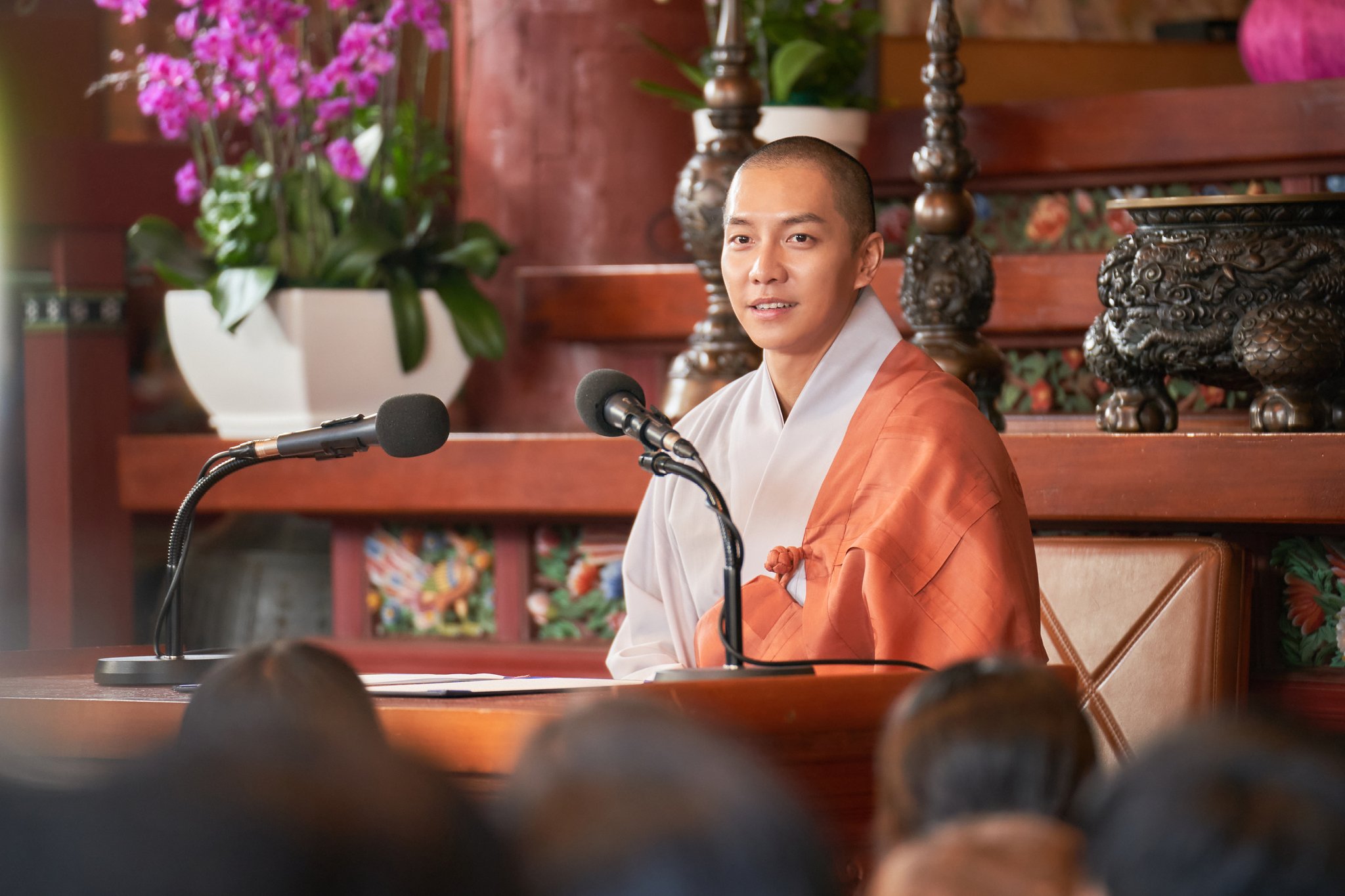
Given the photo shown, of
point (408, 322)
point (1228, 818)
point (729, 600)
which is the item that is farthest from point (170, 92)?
point (1228, 818)

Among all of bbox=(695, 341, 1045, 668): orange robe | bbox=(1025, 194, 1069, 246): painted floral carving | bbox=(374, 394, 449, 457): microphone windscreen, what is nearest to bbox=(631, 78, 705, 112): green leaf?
bbox=(1025, 194, 1069, 246): painted floral carving

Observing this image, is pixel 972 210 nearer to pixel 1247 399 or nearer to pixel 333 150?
pixel 1247 399

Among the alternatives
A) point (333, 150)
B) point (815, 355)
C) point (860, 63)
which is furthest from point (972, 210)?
point (333, 150)

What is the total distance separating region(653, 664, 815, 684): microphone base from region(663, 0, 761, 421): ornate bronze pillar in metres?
1.51

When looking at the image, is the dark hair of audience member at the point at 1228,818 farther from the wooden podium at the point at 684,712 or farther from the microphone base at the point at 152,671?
the microphone base at the point at 152,671

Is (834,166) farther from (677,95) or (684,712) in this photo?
(677,95)

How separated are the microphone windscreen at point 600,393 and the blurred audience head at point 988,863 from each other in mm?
963

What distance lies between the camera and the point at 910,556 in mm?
1803

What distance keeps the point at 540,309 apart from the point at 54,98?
1192mm

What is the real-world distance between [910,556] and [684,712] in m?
0.57

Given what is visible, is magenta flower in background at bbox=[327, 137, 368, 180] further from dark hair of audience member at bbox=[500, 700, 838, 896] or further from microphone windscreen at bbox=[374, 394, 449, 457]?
dark hair of audience member at bbox=[500, 700, 838, 896]

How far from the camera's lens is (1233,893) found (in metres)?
0.60

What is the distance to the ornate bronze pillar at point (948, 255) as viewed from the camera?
2.86m

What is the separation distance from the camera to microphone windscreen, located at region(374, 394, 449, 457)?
1599mm
